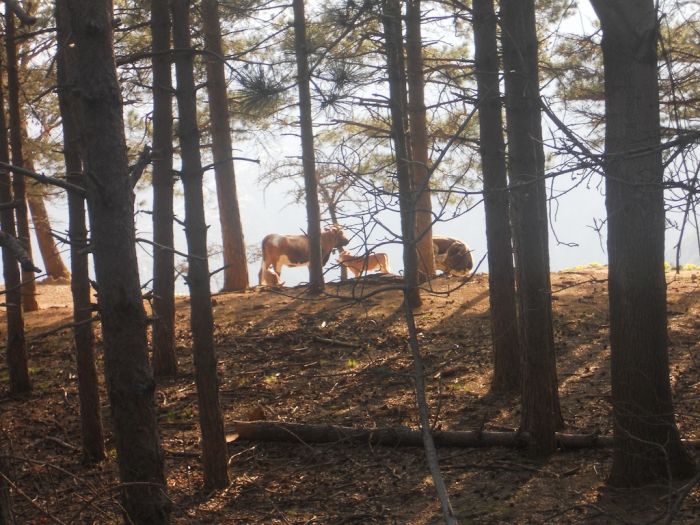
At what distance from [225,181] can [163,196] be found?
721 cm

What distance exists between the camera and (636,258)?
6.34 meters

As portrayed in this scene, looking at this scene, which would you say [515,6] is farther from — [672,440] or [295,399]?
[295,399]

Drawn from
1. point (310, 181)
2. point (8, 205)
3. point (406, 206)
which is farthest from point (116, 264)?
point (310, 181)

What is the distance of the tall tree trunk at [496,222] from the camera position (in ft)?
32.6

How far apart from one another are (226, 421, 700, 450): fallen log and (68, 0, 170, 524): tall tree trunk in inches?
81.3

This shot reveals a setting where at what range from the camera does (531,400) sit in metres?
8.10

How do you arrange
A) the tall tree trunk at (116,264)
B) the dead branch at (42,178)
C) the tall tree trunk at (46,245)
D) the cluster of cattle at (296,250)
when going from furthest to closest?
the cluster of cattle at (296,250) < the tall tree trunk at (46,245) < the tall tree trunk at (116,264) < the dead branch at (42,178)

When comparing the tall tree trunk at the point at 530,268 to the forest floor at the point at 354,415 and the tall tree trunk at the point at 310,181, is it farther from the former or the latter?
the tall tree trunk at the point at 310,181

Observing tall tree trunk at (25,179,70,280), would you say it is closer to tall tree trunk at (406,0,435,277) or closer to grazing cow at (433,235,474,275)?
tall tree trunk at (406,0,435,277)

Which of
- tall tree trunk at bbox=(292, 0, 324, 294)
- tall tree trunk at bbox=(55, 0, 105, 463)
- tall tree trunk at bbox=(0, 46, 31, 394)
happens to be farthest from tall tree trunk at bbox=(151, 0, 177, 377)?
tall tree trunk at bbox=(292, 0, 324, 294)

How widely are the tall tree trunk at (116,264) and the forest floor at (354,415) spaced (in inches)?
13.1

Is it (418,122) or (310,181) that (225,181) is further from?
(418,122)

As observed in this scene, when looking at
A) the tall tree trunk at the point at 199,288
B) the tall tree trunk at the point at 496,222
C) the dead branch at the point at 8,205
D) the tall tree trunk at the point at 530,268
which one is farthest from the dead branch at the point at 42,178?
the tall tree trunk at the point at 496,222

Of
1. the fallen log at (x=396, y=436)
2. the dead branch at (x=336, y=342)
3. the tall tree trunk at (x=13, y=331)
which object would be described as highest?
the tall tree trunk at (x=13, y=331)
